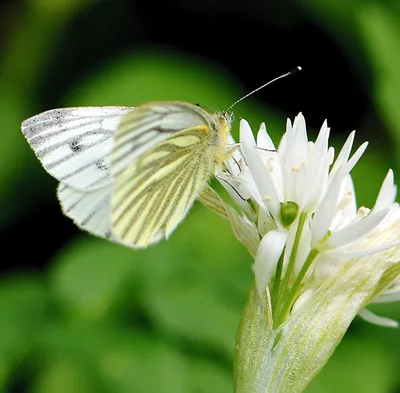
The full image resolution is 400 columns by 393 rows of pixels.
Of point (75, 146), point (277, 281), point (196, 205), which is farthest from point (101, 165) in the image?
point (196, 205)

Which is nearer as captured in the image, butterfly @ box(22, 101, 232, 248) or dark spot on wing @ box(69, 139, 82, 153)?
butterfly @ box(22, 101, 232, 248)

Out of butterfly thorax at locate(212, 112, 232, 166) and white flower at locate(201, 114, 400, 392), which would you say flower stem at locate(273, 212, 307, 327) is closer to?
white flower at locate(201, 114, 400, 392)

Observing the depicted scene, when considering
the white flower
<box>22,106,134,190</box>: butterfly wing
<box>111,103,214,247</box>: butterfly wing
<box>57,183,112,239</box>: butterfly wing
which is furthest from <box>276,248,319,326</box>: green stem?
<box>22,106,134,190</box>: butterfly wing

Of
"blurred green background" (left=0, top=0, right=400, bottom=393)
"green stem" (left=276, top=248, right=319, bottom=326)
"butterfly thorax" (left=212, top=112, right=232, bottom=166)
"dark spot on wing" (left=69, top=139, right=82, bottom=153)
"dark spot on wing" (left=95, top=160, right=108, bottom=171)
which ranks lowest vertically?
"blurred green background" (left=0, top=0, right=400, bottom=393)

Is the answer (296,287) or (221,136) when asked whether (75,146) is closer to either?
(221,136)

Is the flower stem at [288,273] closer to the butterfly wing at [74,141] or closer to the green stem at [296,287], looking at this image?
the green stem at [296,287]

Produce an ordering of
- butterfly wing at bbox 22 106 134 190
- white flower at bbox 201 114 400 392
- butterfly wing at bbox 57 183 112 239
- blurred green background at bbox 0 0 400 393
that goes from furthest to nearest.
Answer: blurred green background at bbox 0 0 400 393 → butterfly wing at bbox 22 106 134 190 → butterfly wing at bbox 57 183 112 239 → white flower at bbox 201 114 400 392
